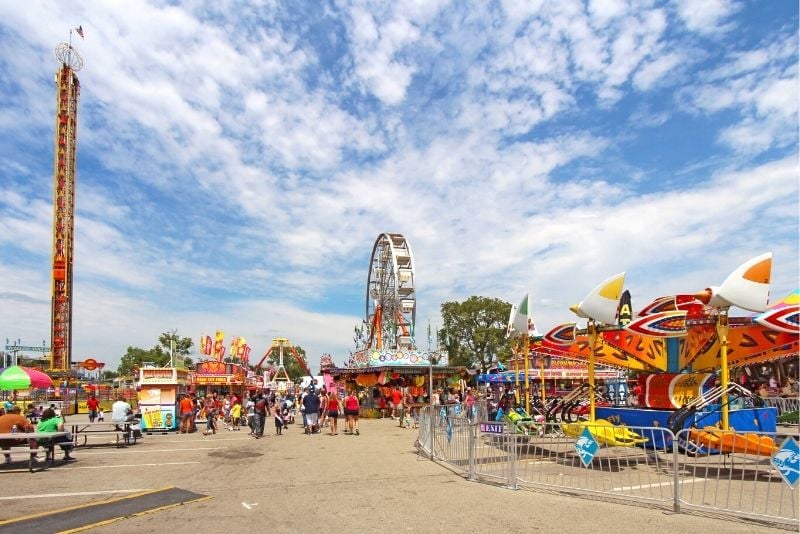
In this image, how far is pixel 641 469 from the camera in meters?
9.55

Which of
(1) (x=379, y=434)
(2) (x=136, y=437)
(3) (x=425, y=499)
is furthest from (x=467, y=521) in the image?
(2) (x=136, y=437)

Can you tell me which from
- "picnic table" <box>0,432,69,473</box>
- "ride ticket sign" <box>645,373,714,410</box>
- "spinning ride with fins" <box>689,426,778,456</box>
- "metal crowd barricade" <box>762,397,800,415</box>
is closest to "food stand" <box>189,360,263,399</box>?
"picnic table" <box>0,432,69,473</box>

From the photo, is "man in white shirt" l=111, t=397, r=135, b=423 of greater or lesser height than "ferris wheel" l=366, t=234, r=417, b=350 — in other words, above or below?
below

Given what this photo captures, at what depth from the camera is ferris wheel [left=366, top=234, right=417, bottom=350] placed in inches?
1390

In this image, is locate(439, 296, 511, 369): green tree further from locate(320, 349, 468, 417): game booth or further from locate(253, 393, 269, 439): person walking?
locate(253, 393, 269, 439): person walking

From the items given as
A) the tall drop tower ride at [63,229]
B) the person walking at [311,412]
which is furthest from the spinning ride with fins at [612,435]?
the tall drop tower ride at [63,229]

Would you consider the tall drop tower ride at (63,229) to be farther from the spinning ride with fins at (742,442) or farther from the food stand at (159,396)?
the spinning ride with fins at (742,442)

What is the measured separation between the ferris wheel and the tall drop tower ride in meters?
31.5

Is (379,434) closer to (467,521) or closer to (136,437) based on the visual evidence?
(136,437)

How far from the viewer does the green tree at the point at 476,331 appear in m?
56.1

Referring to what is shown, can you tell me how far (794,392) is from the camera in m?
23.7

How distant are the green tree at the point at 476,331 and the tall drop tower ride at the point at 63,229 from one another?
35.5m

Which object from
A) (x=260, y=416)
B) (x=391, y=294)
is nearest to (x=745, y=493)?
(x=260, y=416)

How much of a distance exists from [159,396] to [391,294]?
19476 millimetres
